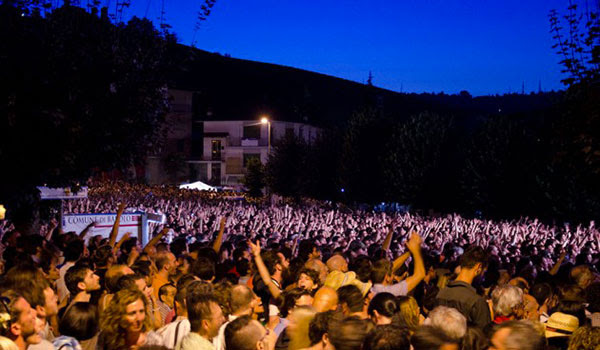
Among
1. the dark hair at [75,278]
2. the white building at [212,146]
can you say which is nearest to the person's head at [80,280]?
the dark hair at [75,278]

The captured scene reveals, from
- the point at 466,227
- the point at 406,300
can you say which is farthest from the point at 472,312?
the point at 466,227

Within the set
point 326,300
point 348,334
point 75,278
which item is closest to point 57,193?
point 75,278

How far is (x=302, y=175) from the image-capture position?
5688cm

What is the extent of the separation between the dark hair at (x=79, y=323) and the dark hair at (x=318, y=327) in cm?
156

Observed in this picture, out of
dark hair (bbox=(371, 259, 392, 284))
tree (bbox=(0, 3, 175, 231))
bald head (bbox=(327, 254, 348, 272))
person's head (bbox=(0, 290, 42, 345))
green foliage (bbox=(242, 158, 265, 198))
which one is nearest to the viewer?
person's head (bbox=(0, 290, 42, 345))

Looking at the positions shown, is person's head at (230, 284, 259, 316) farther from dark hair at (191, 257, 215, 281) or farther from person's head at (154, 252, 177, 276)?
person's head at (154, 252, 177, 276)

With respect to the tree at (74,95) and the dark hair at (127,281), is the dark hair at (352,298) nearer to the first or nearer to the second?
the dark hair at (127,281)

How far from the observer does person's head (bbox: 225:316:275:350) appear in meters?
4.60

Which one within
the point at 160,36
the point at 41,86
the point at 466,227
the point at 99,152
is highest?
the point at 160,36

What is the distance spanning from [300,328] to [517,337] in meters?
1.40

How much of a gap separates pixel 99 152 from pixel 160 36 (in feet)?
8.42

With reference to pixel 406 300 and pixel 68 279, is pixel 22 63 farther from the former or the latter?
pixel 406 300

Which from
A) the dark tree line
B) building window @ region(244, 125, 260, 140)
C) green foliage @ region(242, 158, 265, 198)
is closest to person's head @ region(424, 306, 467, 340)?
the dark tree line

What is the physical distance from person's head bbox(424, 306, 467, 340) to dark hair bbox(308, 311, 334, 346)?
24.8 inches
